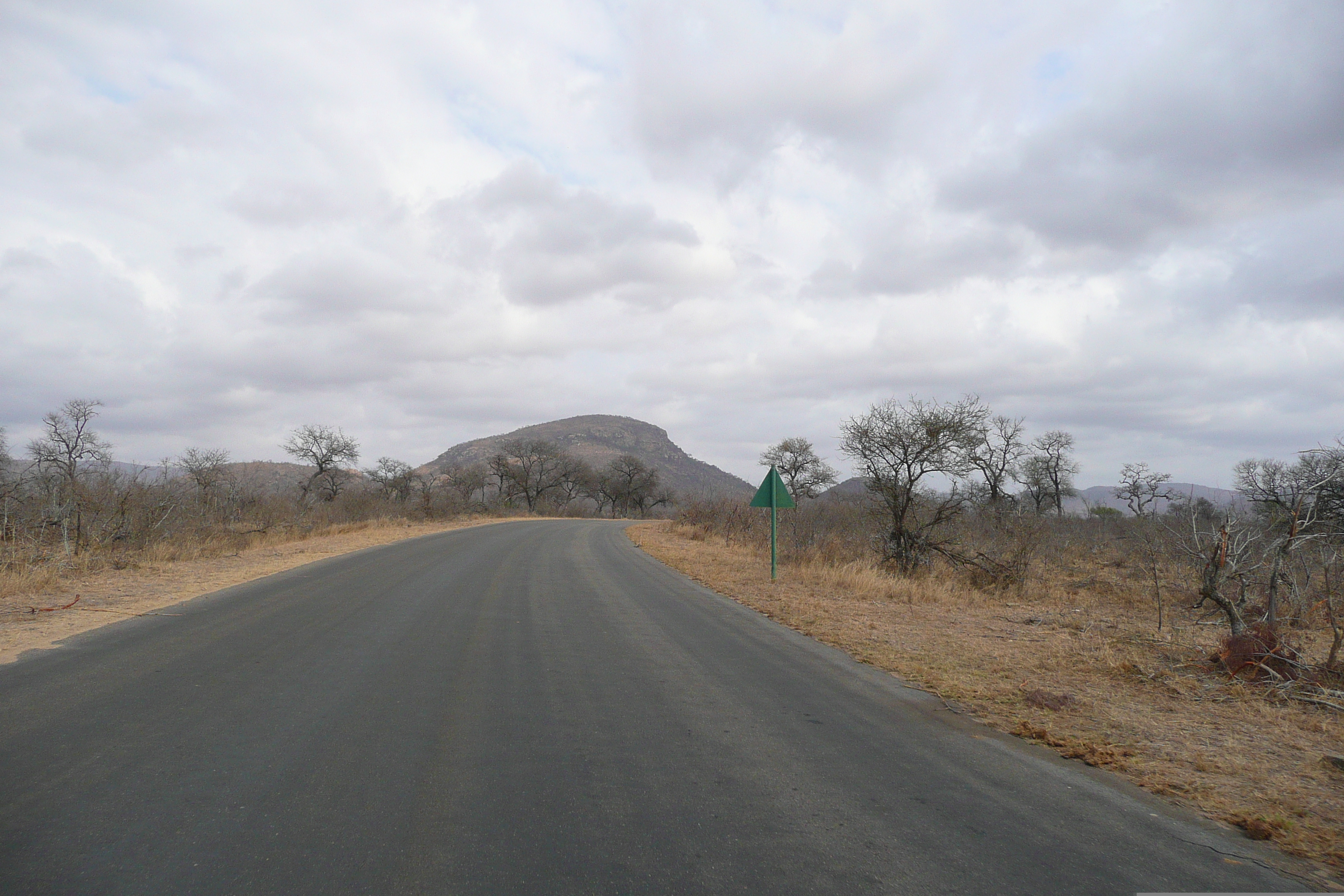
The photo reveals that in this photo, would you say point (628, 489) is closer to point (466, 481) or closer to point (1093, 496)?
point (466, 481)

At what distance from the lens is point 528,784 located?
13.8 feet

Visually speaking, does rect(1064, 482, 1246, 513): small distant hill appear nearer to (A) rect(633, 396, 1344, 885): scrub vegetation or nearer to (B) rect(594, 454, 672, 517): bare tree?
(A) rect(633, 396, 1344, 885): scrub vegetation

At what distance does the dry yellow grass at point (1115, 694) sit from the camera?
4.43 m

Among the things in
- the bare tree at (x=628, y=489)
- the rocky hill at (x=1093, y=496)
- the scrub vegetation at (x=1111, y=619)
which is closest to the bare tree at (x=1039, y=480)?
the rocky hill at (x=1093, y=496)

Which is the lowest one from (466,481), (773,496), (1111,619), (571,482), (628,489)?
(1111,619)

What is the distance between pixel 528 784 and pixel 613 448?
15357 cm

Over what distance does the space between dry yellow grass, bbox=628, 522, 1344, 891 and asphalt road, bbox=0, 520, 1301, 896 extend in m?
0.45

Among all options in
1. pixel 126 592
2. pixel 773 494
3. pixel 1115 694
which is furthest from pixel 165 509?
pixel 1115 694

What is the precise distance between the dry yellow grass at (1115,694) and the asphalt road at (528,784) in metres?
0.45

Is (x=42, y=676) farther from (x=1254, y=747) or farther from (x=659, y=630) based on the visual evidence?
(x=1254, y=747)

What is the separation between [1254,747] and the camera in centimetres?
539

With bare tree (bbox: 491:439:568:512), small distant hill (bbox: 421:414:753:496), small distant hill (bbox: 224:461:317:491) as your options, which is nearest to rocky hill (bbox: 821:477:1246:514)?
small distant hill (bbox: 224:461:317:491)

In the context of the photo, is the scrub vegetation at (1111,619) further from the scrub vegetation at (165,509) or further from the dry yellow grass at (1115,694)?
the scrub vegetation at (165,509)

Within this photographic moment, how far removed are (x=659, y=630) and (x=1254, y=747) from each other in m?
6.26
